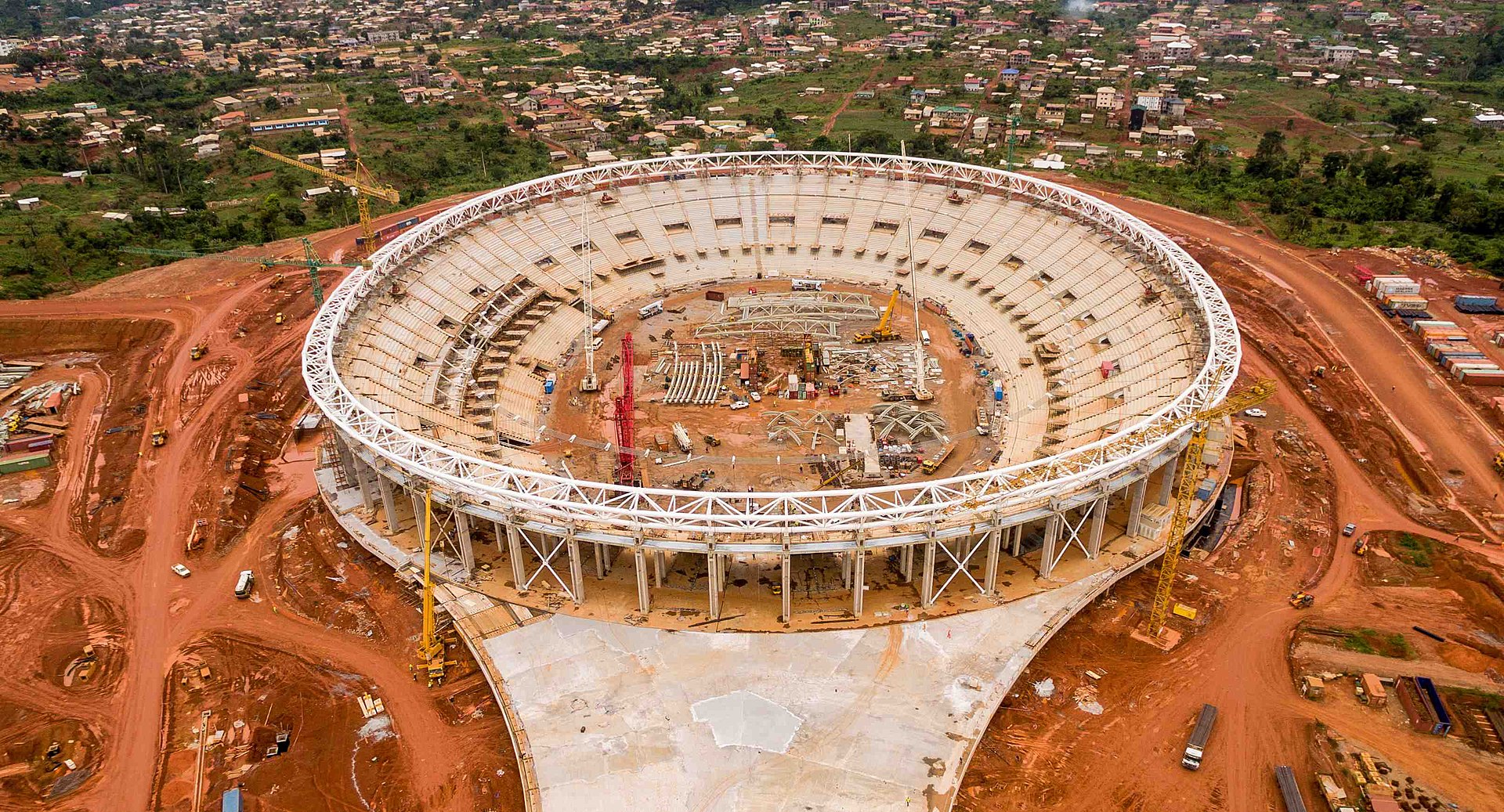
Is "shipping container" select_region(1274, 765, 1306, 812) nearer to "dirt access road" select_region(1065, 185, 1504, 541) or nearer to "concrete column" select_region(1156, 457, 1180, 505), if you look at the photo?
"concrete column" select_region(1156, 457, 1180, 505)

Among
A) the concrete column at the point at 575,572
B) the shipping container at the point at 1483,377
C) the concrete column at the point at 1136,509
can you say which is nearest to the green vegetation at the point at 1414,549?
the concrete column at the point at 1136,509

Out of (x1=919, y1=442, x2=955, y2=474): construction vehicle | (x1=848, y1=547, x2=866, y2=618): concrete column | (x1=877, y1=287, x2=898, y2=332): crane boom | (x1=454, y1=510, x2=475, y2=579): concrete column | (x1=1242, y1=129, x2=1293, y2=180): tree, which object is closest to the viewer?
(x1=848, y1=547, x2=866, y2=618): concrete column

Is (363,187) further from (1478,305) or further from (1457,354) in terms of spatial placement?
(1478,305)

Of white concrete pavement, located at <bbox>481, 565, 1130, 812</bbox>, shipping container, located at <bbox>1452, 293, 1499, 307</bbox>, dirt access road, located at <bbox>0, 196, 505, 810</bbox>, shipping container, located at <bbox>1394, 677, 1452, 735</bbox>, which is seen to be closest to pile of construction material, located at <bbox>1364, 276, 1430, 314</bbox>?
shipping container, located at <bbox>1452, 293, 1499, 307</bbox>

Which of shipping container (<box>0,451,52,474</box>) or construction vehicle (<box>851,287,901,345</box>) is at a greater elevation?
construction vehicle (<box>851,287,901,345</box>)

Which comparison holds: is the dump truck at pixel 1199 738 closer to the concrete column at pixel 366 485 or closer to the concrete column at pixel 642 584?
the concrete column at pixel 642 584

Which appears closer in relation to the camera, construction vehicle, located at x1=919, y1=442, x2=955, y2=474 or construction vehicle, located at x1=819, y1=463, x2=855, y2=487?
construction vehicle, located at x1=819, y1=463, x2=855, y2=487
